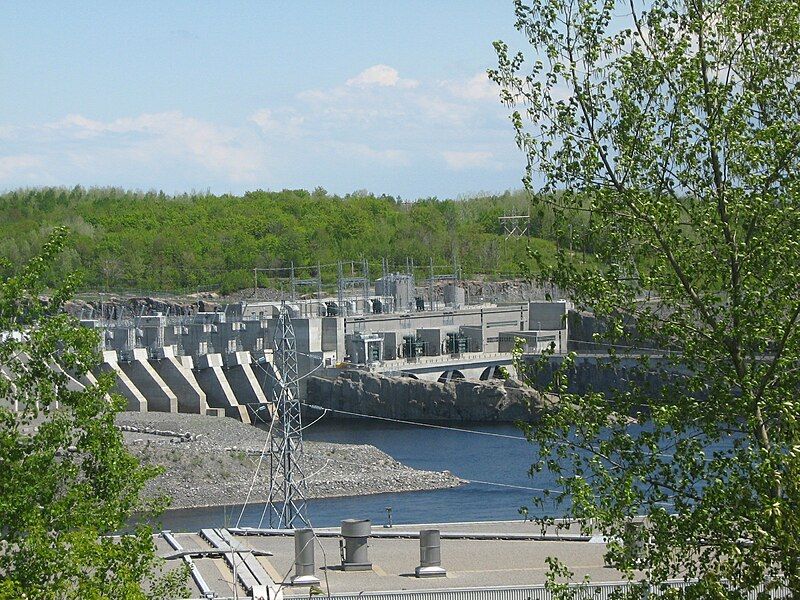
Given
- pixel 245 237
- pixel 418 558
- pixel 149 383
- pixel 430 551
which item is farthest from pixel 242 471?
pixel 245 237

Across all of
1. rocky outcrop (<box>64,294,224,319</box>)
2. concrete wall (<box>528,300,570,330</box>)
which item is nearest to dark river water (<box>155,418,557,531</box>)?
concrete wall (<box>528,300,570,330</box>)

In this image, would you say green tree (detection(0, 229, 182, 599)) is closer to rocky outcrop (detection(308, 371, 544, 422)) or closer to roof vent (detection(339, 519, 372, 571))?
roof vent (detection(339, 519, 372, 571))

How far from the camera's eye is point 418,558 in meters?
11.3

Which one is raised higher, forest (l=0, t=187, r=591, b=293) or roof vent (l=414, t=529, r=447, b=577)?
forest (l=0, t=187, r=591, b=293)

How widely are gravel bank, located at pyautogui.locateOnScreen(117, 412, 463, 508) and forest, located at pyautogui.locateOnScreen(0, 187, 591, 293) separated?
37.8 m

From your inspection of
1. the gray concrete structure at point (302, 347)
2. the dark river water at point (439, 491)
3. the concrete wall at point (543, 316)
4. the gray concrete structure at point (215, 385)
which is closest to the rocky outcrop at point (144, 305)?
the gray concrete structure at point (302, 347)

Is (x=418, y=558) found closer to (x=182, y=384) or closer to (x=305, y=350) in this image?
(x=182, y=384)

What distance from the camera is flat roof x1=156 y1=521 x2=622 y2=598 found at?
1005 cm

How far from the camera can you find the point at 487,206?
316ft

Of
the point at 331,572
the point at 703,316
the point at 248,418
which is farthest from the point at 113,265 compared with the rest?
the point at 703,316

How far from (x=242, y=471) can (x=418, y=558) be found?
14.7 metres

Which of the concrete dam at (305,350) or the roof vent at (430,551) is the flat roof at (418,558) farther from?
the concrete dam at (305,350)

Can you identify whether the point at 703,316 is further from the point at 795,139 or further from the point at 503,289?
the point at 503,289

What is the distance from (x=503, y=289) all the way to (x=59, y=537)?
6131cm
